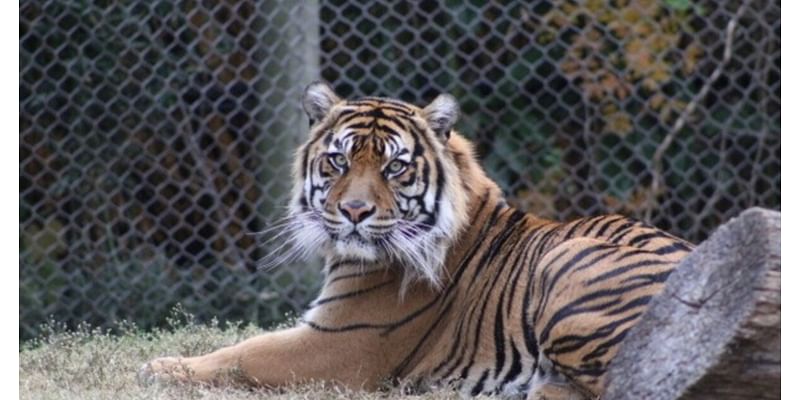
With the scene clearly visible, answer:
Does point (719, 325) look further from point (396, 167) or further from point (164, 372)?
point (164, 372)

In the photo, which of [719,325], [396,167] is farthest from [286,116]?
[719,325]

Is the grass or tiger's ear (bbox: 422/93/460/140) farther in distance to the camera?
tiger's ear (bbox: 422/93/460/140)

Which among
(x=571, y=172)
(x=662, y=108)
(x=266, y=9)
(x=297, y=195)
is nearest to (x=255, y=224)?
(x=266, y=9)

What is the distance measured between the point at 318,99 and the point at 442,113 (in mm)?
451

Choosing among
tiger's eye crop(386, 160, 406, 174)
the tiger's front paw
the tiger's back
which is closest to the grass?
the tiger's front paw

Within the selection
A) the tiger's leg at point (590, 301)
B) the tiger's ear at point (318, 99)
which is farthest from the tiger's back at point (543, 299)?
the tiger's ear at point (318, 99)

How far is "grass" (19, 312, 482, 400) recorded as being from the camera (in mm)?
4938

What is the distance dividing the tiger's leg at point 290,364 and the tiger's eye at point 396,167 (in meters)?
0.57

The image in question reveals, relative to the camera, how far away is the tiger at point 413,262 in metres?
5.08

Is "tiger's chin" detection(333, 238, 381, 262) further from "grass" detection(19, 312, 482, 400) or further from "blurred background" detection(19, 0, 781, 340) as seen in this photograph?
"blurred background" detection(19, 0, 781, 340)
